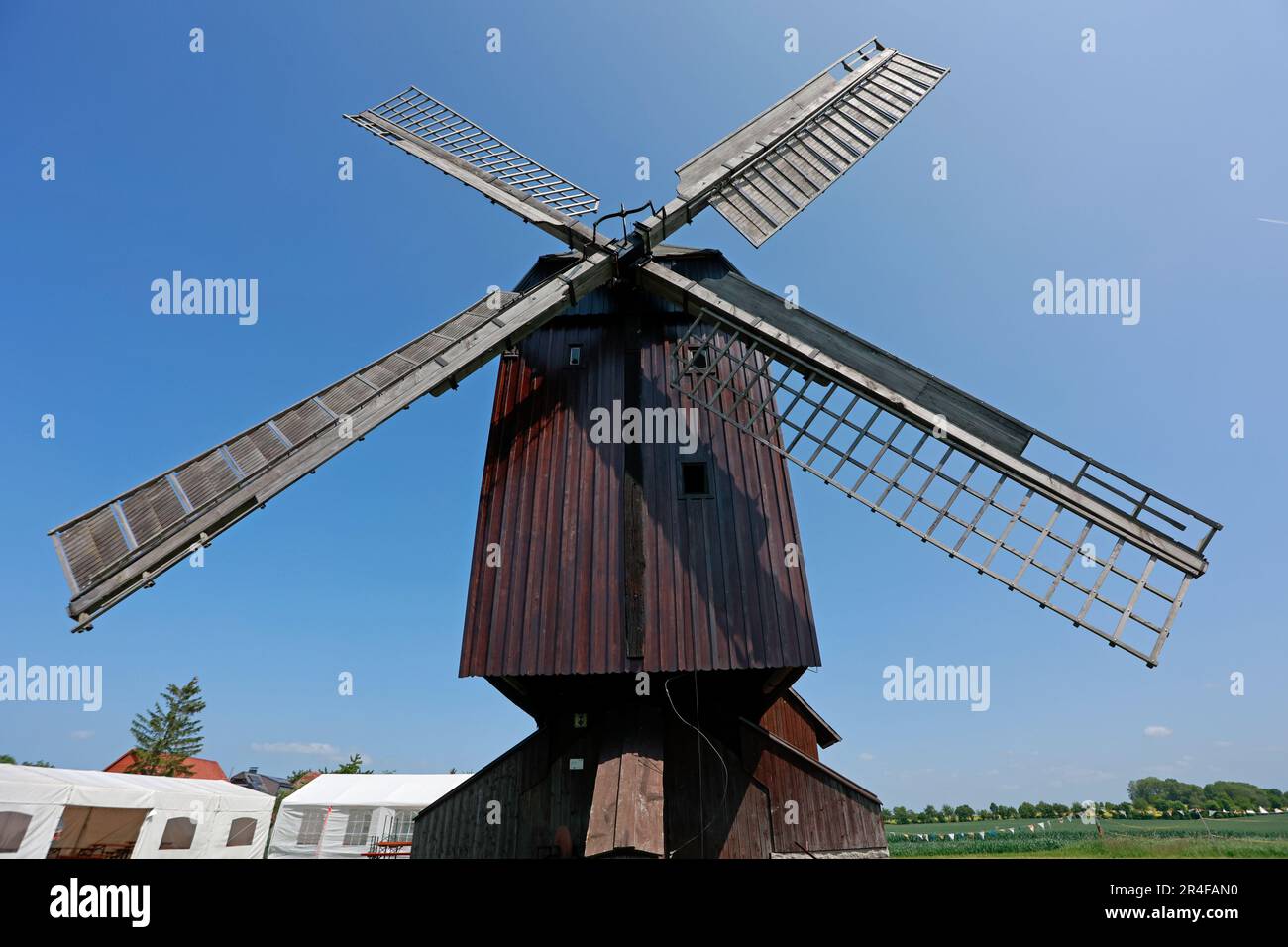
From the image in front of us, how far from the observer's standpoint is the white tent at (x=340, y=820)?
21.2 meters

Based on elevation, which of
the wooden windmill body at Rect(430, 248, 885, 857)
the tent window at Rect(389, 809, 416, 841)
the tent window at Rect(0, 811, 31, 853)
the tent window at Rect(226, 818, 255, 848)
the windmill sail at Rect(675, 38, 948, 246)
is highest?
the windmill sail at Rect(675, 38, 948, 246)

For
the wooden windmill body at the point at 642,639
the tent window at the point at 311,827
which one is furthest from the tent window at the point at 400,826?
the wooden windmill body at the point at 642,639

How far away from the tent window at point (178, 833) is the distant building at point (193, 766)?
43.1 m

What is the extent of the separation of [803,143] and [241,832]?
26946 mm

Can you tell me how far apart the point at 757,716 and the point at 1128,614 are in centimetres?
544

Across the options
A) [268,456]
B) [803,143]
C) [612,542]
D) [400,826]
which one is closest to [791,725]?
[612,542]

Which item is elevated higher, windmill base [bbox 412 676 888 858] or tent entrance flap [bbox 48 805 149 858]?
windmill base [bbox 412 676 888 858]

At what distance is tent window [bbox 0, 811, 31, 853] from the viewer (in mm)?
12273

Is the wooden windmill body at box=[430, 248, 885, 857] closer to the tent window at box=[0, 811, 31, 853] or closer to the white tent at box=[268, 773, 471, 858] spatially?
the tent window at box=[0, 811, 31, 853]

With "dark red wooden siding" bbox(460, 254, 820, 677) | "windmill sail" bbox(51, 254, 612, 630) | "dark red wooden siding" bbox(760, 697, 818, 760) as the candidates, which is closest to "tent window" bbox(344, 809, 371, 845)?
"dark red wooden siding" bbox(760, 697, 818, 760)

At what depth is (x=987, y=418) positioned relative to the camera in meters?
8.28

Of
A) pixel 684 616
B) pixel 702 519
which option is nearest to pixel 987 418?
pixel 702 519

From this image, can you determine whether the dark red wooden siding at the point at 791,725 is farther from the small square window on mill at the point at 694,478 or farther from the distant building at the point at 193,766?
the distant building at the point at 193,766
